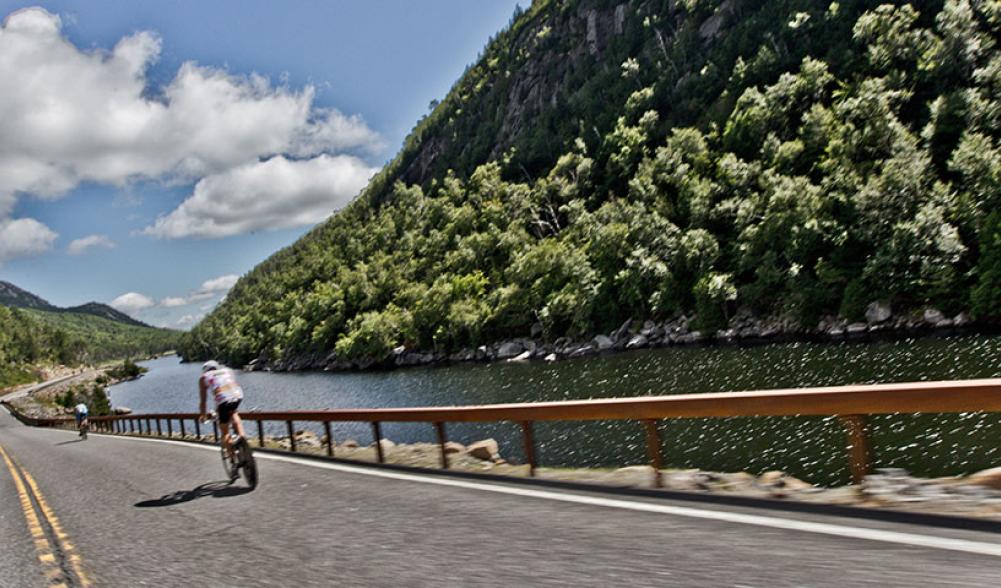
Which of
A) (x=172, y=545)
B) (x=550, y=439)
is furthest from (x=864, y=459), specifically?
(x=550, y=439)

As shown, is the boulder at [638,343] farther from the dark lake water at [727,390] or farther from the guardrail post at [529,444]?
the guardrail post at [529,444]

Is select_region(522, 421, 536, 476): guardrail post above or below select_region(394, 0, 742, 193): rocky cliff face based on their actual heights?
below

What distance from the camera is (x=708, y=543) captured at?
3859 millimetres

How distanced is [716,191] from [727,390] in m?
42.1

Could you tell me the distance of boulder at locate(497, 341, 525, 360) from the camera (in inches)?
2675

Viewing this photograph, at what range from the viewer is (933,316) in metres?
38.9

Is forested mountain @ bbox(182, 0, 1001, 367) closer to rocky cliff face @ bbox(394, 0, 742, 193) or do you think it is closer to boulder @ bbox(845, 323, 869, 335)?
rocky cliff face @ bbox(394, 0, 742, 193)

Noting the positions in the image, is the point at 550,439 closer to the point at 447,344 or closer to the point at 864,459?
the point at 864,459

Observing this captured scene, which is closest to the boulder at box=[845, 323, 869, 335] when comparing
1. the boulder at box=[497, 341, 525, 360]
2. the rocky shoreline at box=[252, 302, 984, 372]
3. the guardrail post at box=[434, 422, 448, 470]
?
the rocky shoreline at box=[252, 302, 984, 372]

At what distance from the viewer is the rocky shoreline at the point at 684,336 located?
1561 inches

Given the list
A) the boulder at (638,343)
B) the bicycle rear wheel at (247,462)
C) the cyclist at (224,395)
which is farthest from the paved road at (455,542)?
the boulder at (638,343)

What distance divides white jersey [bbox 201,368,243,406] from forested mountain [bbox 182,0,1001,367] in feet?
139

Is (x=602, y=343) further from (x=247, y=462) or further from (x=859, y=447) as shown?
(x=859, y=447)

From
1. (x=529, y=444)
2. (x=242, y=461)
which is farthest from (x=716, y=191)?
(x=242, y=461)
